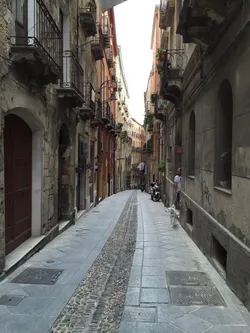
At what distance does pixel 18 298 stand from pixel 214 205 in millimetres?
3680

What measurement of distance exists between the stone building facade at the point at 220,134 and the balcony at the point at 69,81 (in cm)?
320

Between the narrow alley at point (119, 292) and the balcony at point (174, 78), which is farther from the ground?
the balcony at point (174, 78)

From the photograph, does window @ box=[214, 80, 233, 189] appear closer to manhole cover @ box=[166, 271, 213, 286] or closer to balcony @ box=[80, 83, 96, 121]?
manhole cover @ box=[166, 271, 213, 286]

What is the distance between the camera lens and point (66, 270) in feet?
19.4

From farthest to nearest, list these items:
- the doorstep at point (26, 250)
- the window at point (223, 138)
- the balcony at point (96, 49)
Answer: the balcony at point (96, 49)
the window at point (223, 138)
the doorstep at point (26, 250)

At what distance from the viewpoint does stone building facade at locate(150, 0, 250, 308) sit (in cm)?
452

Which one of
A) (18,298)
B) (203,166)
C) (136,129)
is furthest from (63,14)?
(136,129)

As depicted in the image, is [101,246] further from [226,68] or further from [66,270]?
[226,68]

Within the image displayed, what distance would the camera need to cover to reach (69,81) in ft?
31.7

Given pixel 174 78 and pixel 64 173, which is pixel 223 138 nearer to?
pixel 174 78

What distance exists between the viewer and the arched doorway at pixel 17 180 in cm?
637

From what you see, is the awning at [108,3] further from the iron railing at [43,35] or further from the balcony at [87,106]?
the balcony at [87,106]

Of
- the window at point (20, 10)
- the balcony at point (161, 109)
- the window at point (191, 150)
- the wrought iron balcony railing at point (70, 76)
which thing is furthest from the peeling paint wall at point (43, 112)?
the balcony at point (161, 109)

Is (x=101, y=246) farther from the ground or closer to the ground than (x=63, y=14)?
closer to the ground
